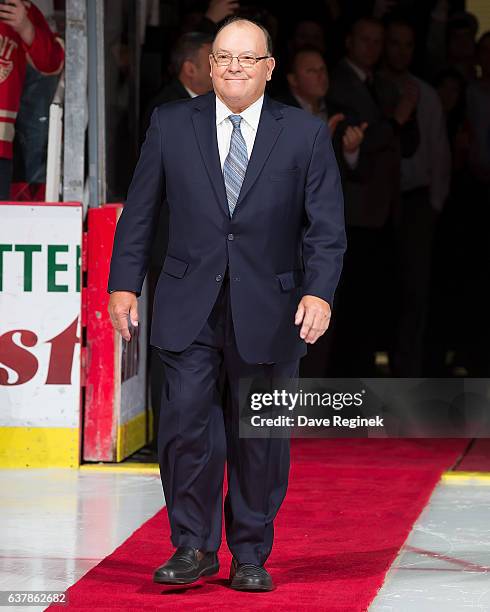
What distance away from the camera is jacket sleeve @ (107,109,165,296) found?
511 cm

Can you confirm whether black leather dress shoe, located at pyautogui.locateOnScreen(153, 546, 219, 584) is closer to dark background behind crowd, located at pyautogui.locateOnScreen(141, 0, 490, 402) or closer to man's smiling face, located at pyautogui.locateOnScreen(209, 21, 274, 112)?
man's smiling face, located at pyautogui.locateOnScreen(209, 21, 274, 112)

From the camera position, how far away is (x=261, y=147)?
5.09m

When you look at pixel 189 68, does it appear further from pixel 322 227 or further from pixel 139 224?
pixel 322 227

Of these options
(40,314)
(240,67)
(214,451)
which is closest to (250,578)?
(214,451)

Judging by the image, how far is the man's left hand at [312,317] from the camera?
4.89 m

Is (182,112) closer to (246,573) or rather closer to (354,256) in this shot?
(246,573)

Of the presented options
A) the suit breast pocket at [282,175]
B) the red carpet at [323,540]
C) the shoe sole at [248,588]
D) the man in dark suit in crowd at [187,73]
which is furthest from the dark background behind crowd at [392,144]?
the shoe sole at [248,588]

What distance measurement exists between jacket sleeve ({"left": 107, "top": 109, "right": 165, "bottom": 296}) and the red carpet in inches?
38.8

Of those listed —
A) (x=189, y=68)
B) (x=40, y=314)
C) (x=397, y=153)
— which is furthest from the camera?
(x=397, y=153)

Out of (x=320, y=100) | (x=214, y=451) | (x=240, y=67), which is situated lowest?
(x=214, y=451)

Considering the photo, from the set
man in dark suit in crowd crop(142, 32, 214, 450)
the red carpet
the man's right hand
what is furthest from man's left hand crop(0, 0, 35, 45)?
the man's right hand

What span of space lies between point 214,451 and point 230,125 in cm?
105

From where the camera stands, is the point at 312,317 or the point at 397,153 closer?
the point at 312,317

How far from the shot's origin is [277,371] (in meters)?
5.18
